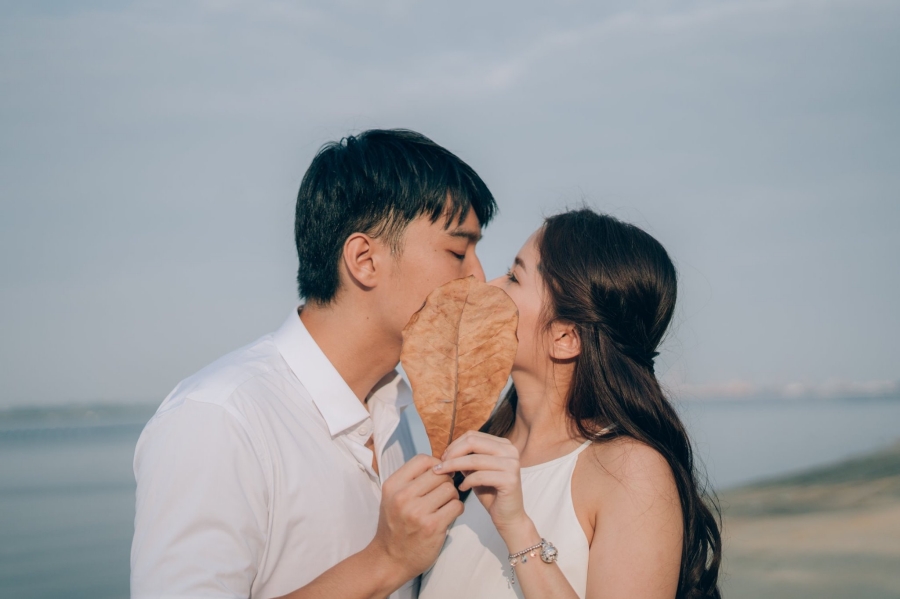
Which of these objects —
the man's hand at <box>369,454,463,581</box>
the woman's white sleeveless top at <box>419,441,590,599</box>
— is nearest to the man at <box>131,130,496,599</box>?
the man's hand at <box>369,454,463,581</box>

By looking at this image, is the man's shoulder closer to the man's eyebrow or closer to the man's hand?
the man's hand

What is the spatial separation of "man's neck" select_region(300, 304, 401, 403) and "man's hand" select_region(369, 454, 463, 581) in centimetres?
92

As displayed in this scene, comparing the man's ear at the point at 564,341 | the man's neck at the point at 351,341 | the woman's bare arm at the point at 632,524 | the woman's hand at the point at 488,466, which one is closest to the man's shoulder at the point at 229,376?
the man's neck at the point at 351,341

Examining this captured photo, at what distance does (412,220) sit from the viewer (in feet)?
10.2

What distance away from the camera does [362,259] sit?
309 cm

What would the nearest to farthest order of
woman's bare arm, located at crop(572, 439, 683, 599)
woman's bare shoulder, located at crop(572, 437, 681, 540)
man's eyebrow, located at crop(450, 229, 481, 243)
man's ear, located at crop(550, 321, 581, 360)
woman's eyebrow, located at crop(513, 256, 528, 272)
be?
1. woman's bare arm, located at crop(572, 439, 683, 599)
2. woman's bare shoulder, located at crop(572, 437, 681, 540)
3. man's eyebrow, located at crop(450, 229, 481, 243)
4. man's ear, located at crop(550, 321, 581, 360)
5. woman's eyebrow, located at crop(513, 256, 528, 272)

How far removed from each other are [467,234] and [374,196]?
1.43 ft

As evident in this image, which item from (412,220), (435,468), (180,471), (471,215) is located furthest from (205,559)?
(471,215)

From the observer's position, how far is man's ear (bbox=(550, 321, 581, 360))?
324 cm

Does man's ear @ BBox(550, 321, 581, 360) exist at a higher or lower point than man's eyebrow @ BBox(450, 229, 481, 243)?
lower

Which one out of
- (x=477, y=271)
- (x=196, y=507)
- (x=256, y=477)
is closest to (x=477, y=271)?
(x=477, y=271)

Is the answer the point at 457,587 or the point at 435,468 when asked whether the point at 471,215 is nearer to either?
the point at 435,468

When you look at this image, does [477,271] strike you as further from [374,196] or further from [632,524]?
→ [632,524]

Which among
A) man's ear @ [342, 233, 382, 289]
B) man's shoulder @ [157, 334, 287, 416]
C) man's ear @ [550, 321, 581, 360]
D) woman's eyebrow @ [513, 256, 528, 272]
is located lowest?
man's ear @ [550, 321, 581, 360]
